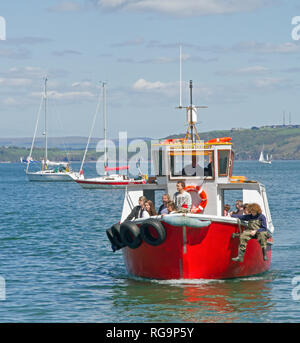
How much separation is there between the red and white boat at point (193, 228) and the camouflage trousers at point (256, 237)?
19cm

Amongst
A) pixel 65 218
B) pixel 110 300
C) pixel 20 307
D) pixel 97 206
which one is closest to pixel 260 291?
pixel 110 300

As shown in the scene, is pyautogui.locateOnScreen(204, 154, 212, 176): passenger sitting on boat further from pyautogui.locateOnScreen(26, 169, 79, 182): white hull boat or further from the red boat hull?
pyautogui.locateOnScreen(26, 169, 79, 182): white hull boat

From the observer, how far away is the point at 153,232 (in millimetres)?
20891

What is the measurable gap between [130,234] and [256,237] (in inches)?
151

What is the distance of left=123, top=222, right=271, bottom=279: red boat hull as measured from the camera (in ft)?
68.4

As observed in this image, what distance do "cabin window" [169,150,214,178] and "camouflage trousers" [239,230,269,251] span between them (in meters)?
3.31

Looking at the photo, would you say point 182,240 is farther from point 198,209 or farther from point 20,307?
point 20,307

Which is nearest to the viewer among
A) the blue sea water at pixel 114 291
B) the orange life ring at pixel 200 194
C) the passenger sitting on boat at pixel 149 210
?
the blue sea water at pixel 114 291

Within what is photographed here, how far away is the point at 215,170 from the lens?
78.5 feet

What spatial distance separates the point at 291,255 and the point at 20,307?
13480 mm

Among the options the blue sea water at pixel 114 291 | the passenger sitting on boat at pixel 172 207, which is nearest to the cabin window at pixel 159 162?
the passenger sitting on boat at pixel 172 207

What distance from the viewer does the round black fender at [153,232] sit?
20.6 metres
